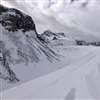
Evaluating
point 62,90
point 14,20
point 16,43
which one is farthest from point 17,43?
point 62,90

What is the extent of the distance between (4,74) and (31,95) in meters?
5.23

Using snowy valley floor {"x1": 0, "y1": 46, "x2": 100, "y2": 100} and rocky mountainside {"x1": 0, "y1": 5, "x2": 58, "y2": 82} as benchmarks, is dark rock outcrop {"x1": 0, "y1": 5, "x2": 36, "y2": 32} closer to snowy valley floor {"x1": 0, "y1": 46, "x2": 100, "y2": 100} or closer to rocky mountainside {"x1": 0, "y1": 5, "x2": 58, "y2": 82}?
rocky mountainside {"x1": 0, "y1": 5, "x2": 58, "y2": 82}

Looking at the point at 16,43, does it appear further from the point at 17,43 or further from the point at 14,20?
the point at 14,20

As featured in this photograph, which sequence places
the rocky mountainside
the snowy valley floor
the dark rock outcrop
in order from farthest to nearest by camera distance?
the dark rock outcrop < the rocky mountainside < the snowy valley floor

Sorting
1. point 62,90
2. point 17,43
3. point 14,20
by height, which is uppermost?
point 62,90

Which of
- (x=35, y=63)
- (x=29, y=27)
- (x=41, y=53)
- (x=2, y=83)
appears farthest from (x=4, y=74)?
(x=29, y=27)

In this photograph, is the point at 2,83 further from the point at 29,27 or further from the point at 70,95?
the point at 29,27

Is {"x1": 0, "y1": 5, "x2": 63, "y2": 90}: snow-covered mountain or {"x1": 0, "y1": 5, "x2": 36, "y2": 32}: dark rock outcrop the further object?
{"x1": 0, "y1": 5, "x2": 36, "y2": 32}: dark rock outcrop

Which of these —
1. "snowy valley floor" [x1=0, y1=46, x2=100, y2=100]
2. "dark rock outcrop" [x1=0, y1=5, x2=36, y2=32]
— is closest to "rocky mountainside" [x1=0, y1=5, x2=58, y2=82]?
"dark rock outcrop" [x1=0, y1=5, x2=36, y2=32]

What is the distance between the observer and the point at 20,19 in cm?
1962

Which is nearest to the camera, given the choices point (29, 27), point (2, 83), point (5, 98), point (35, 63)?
point (5, 98)

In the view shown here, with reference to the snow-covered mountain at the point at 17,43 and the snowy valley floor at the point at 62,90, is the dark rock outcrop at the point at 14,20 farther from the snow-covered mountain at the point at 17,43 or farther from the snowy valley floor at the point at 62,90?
the snowy valley floor at the point at 62,90

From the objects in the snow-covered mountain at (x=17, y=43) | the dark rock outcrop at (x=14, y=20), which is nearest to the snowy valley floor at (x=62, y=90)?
the snow-covered mountain at (x=17, y=43)

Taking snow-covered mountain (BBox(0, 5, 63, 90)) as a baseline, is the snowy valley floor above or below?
above
